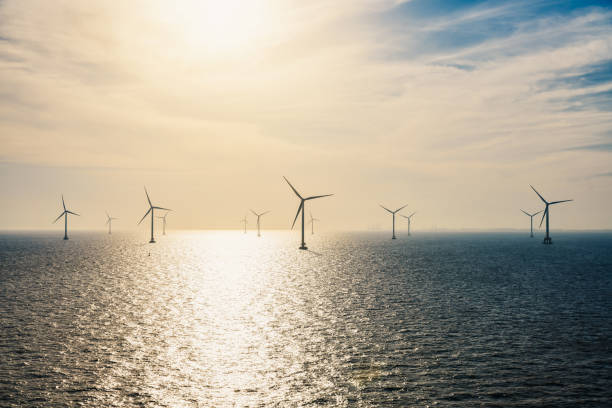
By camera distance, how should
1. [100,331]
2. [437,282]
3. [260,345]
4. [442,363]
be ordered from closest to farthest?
[442,363] → [260,345] → [100,331] → [437,282]

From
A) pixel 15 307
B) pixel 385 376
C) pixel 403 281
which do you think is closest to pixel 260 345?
pixel 385 376

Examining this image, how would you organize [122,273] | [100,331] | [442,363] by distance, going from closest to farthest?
1. [442,363]
2. [100,331]
3. [122,273]

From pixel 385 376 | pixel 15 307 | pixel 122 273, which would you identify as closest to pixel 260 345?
pixel 385 376

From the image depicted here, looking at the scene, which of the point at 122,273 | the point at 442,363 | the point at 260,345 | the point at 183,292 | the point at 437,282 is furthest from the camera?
the point at 122,273

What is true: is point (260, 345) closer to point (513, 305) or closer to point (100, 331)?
point (100, 331)

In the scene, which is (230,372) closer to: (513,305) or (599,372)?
(599,372)

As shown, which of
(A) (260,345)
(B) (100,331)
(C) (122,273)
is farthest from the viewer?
(C) (122,273)

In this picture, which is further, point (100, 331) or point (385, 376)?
point (100, 331)

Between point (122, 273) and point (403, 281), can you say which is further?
point (122, 273)
